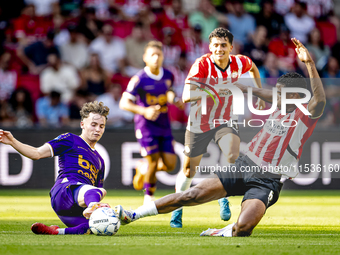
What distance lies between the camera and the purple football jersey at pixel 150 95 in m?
7.66

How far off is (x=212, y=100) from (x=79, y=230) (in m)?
2.39

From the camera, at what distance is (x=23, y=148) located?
4719mm

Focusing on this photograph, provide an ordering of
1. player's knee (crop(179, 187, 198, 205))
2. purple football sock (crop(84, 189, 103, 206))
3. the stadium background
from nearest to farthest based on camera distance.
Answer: purple football sock (crop(84, 189, 103, 206)) < player's knee (crop(179, 187, 198, 205)) < the stadium background

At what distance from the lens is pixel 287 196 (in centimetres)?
942

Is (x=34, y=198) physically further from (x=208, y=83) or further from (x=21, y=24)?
(x=21, y=24)

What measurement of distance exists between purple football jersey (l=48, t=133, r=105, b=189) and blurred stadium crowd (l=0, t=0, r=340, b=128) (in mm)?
5110

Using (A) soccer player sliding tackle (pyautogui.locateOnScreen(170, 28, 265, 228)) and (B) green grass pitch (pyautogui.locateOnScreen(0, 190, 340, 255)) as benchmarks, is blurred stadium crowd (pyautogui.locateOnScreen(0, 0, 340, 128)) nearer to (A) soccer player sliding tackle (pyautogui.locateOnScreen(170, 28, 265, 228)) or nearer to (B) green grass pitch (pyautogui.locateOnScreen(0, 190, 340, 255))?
(B) green grass pitch (pyautogui.locateOnScreen(0, 190, 340, 255))

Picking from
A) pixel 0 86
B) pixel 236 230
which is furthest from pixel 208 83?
pixel 0 86

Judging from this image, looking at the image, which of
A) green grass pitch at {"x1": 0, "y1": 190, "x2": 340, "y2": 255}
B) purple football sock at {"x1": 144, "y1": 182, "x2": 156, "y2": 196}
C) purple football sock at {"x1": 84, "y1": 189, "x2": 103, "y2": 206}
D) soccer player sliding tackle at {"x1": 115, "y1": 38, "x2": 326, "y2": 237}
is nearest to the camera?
green grass pitch at {"x1": 0, "y1": 190, "x2": 340, "y2": 255}

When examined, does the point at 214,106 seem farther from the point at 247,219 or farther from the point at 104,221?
the point at 104,221

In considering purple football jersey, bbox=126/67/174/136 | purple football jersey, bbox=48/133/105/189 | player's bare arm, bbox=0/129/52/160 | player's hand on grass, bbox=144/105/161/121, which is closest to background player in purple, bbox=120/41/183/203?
purple football jersey, bbox=126/67/174/136

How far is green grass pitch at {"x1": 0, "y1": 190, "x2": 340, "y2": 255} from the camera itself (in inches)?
157

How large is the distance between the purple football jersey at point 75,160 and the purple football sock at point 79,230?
0.43 m

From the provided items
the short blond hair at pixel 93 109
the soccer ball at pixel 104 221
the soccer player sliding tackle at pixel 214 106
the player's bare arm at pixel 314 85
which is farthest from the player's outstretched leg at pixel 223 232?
the short blond hair at pixel 93 109
